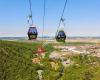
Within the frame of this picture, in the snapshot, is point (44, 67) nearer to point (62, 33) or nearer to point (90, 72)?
point (90, 72)

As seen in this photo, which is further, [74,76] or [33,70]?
[33,70]

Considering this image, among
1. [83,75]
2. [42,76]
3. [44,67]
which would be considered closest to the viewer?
[83,75]

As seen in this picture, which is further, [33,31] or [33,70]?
[33,70]

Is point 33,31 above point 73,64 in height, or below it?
above

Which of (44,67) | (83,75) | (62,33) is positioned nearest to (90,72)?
(83,75)

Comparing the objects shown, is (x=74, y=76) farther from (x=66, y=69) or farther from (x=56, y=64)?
(x=56, y=64)

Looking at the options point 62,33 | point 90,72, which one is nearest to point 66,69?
point 90,72

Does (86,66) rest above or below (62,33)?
below

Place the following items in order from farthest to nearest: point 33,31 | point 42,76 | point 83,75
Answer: point 42,76
point 83,75
point 33,31
